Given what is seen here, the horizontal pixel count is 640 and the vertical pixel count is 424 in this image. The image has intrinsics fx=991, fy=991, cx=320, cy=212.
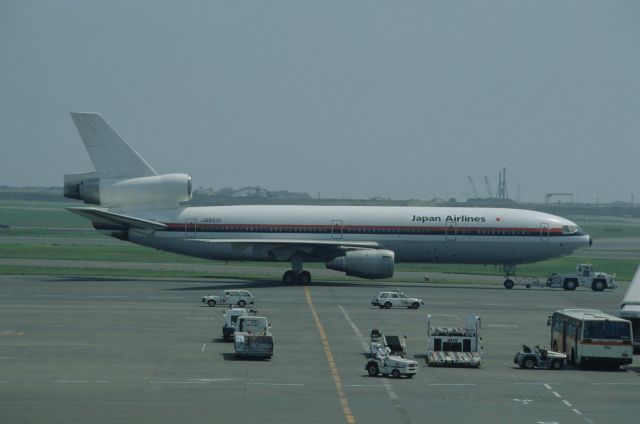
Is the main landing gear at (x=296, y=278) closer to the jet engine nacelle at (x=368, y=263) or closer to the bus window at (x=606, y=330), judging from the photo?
the jet engine nacelle at (x=368, y=263)

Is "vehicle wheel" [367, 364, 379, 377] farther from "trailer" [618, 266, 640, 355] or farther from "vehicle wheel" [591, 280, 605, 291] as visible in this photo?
"vehicle wheel" [591, 280, 605, 291]

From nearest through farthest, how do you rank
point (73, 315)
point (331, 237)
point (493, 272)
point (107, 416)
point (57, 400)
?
point (107, 416)
point (57, 400)
point (73, 315)
point (331, 237)
point (493, 272)

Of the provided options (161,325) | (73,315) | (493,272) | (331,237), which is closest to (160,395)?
(161,325)

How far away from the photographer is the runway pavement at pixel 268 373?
30203 mm

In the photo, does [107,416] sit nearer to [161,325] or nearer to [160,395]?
[160,395]

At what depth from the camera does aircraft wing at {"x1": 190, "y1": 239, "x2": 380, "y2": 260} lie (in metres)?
78.1

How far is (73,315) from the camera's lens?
55.2 meters

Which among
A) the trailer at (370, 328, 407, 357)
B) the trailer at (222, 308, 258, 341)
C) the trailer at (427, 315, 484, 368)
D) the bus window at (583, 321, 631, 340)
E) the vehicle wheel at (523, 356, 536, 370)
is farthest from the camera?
the trailer at (222, 308, 258, 341)

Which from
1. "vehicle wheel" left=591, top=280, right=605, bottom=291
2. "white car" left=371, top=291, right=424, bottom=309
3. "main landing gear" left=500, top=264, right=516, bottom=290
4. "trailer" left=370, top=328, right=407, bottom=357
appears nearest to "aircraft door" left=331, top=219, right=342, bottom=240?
"main landing gear" left=500, top=264, right=516, bottom=290

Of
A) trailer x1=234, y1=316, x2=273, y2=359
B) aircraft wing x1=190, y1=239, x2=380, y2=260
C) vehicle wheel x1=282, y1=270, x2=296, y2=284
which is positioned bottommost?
trailer x1=234, y1=316, x2=273, y2=359

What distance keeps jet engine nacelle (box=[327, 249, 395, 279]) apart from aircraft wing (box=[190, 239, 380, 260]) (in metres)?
1.50

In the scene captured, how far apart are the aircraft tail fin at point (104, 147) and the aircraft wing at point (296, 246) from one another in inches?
332

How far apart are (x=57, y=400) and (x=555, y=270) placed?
3188 inches

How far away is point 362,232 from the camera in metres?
79.8
